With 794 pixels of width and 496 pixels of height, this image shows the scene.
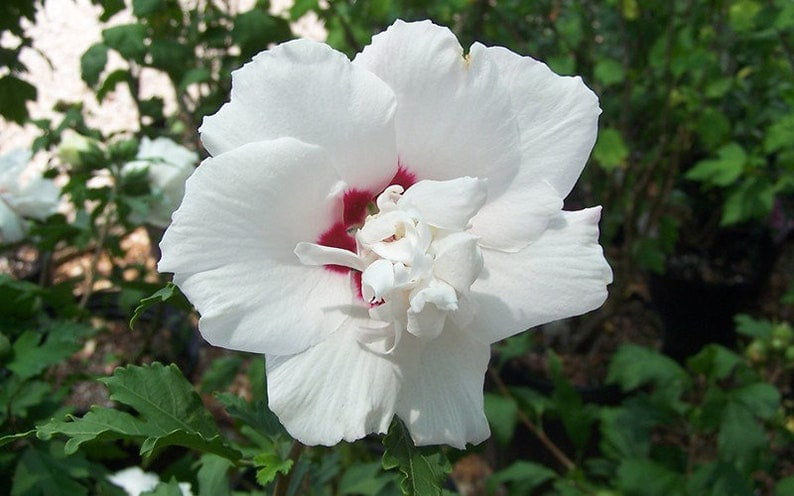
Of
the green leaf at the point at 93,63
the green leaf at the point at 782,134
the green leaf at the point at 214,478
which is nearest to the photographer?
the green leaf at the point at 214,478

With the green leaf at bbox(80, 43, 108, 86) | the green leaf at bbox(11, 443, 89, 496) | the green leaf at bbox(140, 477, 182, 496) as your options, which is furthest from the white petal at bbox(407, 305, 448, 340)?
the green leaf at bbox(80, 43, 108, 86)

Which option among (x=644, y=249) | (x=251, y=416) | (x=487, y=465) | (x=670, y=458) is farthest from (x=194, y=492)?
(x=644, y=249)

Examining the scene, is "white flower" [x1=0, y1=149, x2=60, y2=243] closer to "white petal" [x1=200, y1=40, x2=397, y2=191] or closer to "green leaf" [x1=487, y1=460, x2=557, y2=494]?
"white petal" [x1=200, y1=40, x2=397, y2=191]

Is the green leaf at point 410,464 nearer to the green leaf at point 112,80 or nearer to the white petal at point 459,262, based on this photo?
the white petal at point 459,262

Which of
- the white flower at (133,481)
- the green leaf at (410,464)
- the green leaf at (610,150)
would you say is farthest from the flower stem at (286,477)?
the green leaf at (610,150)

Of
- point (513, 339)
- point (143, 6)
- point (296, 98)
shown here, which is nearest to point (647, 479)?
point (513, 339)

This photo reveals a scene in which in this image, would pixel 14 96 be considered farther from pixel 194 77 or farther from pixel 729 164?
pixel 729 164

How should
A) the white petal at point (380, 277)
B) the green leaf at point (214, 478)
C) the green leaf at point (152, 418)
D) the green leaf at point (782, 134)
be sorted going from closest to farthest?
1. the white petal at point (380, 277)
2. the green leaf at point (152, 418)
3. the green leaf at point (214, 478)
4. the green leaf at point (782, 134)
